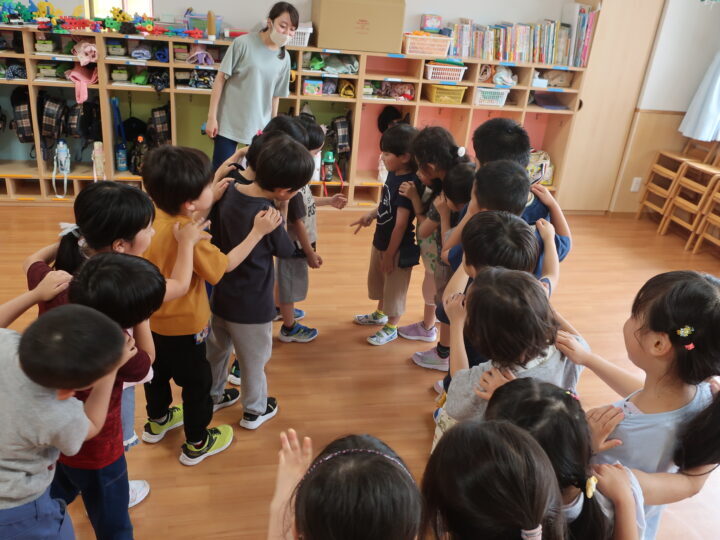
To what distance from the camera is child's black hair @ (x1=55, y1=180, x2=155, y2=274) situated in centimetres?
147

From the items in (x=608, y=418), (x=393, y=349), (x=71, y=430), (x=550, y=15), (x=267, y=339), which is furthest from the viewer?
(x=550, y=15)

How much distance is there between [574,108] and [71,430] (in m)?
4.96

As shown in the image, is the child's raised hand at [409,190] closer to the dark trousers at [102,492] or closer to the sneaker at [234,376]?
the sneaker at [234,376]

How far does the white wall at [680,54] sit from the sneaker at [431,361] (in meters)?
3.53

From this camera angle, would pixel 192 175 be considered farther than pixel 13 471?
Yes

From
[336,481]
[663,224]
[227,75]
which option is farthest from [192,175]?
[663,224]

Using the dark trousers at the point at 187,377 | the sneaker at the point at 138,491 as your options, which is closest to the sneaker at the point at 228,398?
the dark trousers at the point at 187,377

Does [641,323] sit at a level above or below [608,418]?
above

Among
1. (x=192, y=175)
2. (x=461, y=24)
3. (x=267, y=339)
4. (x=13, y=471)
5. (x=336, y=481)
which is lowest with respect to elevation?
(x=267, y=339)

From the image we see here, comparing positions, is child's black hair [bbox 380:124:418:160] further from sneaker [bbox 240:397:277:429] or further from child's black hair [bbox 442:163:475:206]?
sneaker [bbox 240:397:277:429]

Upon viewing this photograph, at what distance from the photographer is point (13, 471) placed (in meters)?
1.11

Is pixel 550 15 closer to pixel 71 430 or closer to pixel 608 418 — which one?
pixel 608 418

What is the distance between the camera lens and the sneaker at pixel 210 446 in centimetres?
213

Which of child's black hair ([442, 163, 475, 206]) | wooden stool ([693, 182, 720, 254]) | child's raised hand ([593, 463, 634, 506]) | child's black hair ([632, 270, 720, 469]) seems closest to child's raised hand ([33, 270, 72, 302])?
child's raised hand ([593, 463, 634, 506])
